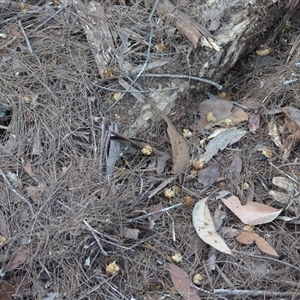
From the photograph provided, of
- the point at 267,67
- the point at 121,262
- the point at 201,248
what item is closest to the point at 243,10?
the point at 267,67

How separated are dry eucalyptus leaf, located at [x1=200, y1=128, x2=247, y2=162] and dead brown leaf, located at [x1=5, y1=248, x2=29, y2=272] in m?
0.99

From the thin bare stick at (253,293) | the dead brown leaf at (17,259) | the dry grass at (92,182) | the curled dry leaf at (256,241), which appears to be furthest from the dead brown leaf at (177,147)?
the dead brown leaf at (17,259)

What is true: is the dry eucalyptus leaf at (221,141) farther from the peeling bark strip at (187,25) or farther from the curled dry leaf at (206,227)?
the peeling bark strip at (187,25)

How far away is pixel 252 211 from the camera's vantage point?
2170 mm

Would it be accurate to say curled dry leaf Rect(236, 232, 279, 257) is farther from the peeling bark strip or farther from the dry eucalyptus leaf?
the peeling bark strip

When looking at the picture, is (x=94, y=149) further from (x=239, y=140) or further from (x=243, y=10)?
(x=243, y=10)

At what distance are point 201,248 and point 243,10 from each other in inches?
55.1

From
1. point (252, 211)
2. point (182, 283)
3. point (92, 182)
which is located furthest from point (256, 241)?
point (92, 182)

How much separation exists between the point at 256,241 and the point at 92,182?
0.83 m

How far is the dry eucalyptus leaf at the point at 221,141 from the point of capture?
2.38 meters

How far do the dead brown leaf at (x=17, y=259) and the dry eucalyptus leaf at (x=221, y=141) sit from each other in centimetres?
99

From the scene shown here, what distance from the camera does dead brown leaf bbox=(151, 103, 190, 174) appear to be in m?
2.32

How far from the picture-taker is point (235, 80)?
274cm

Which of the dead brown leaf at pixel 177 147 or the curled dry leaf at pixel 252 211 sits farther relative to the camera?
the dead brown leaf at pixel 177 147
